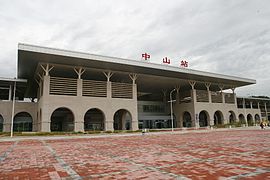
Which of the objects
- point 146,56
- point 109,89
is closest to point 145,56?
point 146,56

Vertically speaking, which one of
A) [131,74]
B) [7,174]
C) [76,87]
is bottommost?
[7,174]

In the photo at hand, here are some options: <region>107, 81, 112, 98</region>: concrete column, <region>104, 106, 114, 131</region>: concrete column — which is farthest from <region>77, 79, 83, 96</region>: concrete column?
<region>104, 106, 114, 131</region>: concrete column

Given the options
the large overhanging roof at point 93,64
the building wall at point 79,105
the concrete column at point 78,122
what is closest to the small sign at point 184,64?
the large overhanging roof at point 93,64

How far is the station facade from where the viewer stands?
28.2 meters

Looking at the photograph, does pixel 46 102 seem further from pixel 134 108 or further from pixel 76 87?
pixel 134 108

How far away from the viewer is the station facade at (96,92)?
1109 inches

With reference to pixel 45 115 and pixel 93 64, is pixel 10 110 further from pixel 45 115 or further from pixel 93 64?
pixel 93 64

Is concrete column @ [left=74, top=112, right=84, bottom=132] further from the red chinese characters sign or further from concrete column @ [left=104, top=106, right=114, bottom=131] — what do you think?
the red chinese characters sign

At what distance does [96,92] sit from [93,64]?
425 centimetres

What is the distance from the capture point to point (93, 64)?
2967cm

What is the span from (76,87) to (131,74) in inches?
351

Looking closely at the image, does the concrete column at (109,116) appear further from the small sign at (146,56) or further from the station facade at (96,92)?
A: the small sign at (146,56)

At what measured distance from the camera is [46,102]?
27859 millimetres

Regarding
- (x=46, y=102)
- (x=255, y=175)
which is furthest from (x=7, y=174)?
(x=46, y=102)
